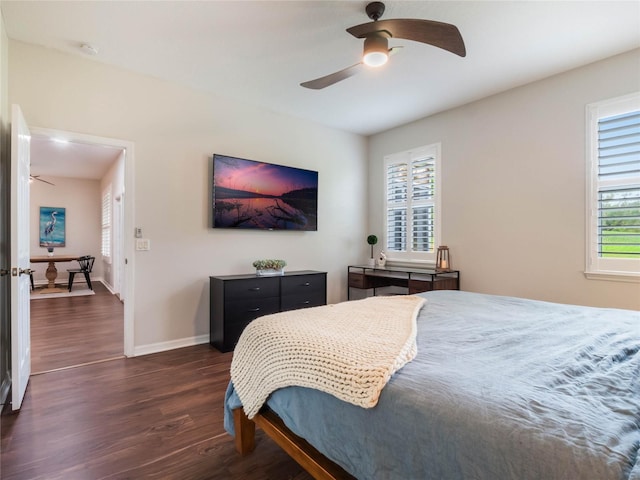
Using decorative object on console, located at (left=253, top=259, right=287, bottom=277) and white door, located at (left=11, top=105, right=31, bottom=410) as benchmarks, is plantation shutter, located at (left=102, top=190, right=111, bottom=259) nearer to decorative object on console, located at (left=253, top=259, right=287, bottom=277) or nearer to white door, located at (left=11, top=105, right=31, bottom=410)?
decorative object on console, located at (left=253, top=259, right=287, bottom=277)

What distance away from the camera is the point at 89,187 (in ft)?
27.6

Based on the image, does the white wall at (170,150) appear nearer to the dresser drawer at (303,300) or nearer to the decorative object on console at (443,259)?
the dresser drawer at (303,300)

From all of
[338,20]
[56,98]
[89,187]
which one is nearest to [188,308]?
[56,98]

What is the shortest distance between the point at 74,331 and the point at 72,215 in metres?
5.42

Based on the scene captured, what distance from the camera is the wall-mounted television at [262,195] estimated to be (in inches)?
147

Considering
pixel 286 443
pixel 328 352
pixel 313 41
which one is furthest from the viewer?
Result: pixel 313 41

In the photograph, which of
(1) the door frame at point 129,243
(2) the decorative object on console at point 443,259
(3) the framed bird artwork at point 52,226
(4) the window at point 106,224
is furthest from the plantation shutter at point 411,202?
(3) the framed bird artwork at point 52,226

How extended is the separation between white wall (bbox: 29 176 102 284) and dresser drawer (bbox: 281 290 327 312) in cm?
692

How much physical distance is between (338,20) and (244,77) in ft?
4.06

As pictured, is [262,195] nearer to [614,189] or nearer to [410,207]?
[410,207]

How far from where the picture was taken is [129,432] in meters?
1.97

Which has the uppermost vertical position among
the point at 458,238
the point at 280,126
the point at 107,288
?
the point at 280,126

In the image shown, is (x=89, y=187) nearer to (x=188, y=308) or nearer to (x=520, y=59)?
(x=188, y=308)

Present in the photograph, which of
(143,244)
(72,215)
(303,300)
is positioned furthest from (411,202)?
(72,215)
